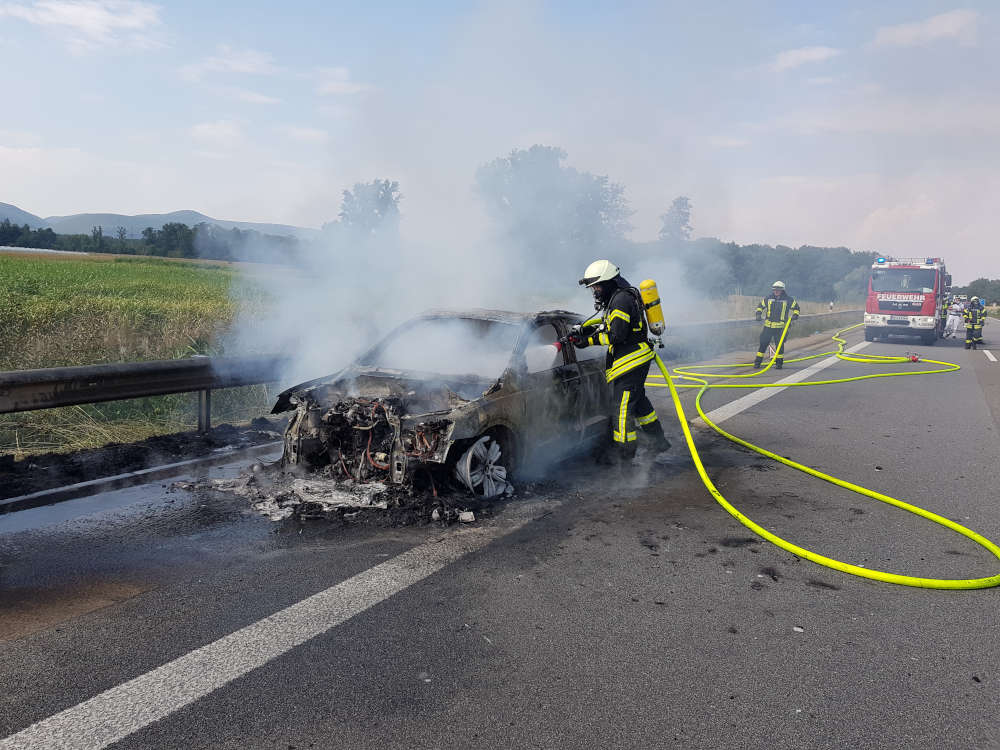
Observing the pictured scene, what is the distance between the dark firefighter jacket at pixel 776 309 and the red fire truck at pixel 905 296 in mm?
11203

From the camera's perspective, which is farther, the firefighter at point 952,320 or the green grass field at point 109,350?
the firefighter at point 952,320

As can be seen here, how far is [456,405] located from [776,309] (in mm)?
11478

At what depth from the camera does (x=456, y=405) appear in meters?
5.33

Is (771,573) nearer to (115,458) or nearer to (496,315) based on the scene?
(496,315)

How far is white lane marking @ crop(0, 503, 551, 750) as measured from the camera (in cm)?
256

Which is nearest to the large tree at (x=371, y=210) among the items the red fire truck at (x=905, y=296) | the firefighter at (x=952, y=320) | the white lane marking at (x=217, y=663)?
the white lane marking at (x=217, y=663)

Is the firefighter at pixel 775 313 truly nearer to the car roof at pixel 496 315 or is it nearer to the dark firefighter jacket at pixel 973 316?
the car roof at pixel 496 315

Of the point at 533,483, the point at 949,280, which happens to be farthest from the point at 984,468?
the point at 949,280

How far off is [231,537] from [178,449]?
2427mm

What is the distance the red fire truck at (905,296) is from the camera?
24156mm

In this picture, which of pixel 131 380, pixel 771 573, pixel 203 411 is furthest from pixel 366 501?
pixel 203 411

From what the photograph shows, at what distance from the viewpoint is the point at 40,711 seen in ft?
8.79

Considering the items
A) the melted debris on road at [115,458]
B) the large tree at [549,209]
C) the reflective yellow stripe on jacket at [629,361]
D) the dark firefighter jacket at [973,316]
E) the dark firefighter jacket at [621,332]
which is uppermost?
the large tree at [549,209]

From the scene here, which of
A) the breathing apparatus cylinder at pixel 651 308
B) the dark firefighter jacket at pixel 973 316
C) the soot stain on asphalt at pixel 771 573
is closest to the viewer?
the soot stain on asphalt at pixel 771 573
